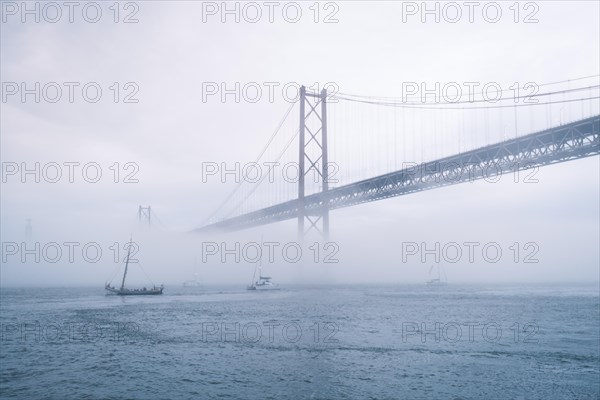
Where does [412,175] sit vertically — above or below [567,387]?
above

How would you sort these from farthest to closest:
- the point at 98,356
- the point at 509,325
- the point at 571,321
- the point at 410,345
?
the point at 571,321 → the point at 509,325 → the point at 410,345 → the point at 98,356

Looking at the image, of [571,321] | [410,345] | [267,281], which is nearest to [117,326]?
[410,345]

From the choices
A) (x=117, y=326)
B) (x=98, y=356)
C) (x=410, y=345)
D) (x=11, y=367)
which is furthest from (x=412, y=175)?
(x=11, y=367)

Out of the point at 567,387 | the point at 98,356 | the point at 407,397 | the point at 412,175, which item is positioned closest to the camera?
the point at 407,397

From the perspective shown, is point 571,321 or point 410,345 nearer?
point 410,345

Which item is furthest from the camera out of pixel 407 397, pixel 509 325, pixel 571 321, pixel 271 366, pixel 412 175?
pixel 412 175

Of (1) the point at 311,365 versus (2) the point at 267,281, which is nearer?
(1) the point at 311,365

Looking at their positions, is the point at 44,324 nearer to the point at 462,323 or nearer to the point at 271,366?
the point at 271,366

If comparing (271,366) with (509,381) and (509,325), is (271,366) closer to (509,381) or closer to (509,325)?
(509,381)

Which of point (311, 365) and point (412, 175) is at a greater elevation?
point (412, 175)
